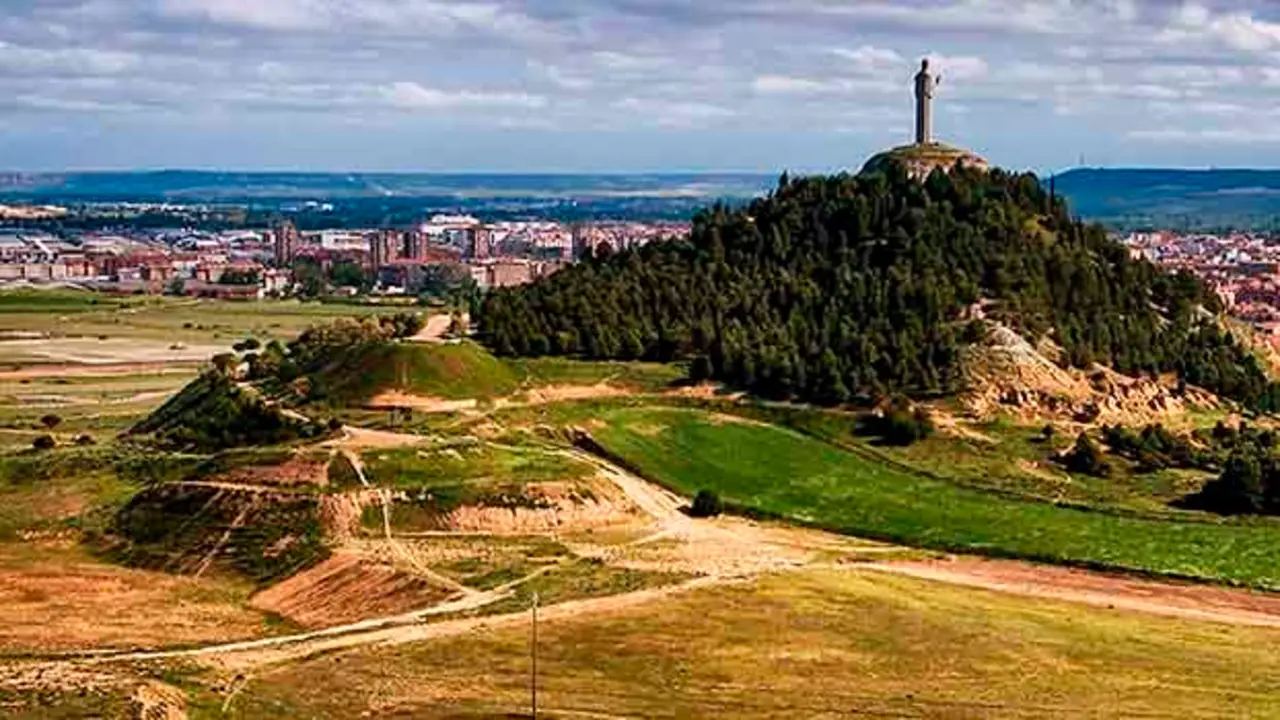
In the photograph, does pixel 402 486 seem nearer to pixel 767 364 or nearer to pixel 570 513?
pixel 570 513

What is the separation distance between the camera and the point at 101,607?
65.8m

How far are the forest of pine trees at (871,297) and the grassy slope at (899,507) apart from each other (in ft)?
29.0

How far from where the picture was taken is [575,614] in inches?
2389

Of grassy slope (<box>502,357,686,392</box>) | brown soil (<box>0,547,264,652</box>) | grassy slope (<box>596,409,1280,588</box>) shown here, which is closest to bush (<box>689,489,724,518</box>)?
grassy slope (<box>596,409,1280,588</box>)

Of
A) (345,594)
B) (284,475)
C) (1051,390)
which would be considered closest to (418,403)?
(284,475)

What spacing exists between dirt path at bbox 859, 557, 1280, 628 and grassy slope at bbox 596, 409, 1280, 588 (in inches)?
58.4

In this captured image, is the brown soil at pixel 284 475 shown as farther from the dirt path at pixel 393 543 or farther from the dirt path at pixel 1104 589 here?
the dirt path at pixel 1104 589

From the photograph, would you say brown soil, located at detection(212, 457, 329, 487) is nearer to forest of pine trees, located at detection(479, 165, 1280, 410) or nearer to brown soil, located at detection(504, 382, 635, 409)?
brown soil, located at detection(504, 382, 635, 409)

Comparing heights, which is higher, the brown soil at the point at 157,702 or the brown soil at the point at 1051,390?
the brown soil at the point at 1051,390

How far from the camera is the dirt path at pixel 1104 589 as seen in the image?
217ft

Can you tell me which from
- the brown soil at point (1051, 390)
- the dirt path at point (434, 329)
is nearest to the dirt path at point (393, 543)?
the dirt path at point (434, 329)

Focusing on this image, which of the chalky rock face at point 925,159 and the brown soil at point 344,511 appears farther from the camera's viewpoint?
the chalky rock face at point 925,159

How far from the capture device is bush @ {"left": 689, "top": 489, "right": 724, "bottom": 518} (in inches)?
3164

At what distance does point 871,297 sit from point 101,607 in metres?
58.8
